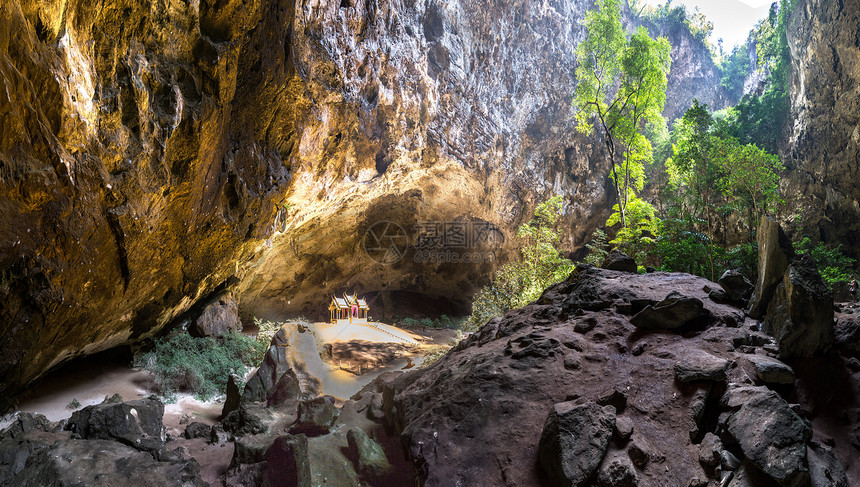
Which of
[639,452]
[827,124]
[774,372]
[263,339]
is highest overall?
[827,124]

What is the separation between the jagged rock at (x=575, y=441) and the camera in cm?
289

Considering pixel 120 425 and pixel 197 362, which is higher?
pixel 120 425

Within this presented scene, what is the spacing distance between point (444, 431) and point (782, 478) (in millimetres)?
2561

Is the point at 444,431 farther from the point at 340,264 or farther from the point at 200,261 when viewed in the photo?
the point at 340,264

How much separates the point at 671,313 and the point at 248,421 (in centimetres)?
606

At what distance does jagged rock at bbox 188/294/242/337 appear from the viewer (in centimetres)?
1023

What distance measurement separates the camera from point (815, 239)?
12.4 metres

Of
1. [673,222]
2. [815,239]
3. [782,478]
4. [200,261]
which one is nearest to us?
[782,478]

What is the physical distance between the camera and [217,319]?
35.2 feet

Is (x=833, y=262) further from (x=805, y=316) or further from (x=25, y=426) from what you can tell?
(x=25, y=426)

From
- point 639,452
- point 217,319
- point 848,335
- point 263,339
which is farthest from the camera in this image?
point 263,339

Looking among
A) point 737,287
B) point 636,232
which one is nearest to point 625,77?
point 636,232

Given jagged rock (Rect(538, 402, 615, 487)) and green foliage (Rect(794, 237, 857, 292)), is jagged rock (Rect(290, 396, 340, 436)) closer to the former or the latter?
jagged rock (Rect(538, 402, 615, 487))

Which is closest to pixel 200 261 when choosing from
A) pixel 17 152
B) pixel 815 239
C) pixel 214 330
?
pixel 214 330
